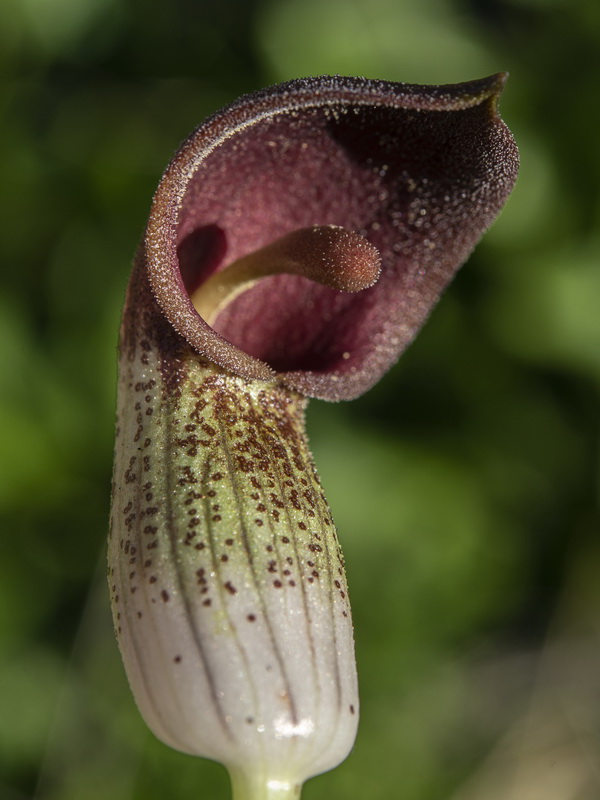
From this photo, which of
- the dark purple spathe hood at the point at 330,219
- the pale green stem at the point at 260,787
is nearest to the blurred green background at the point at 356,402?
the dark purple spathe hood at the point at 330,219

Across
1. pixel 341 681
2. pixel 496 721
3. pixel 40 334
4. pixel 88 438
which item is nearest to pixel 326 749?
pixel 341 681

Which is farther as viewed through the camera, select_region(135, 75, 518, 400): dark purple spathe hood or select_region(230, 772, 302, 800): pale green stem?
select_region(135, 75, 518, 400): dark purple spathe hood

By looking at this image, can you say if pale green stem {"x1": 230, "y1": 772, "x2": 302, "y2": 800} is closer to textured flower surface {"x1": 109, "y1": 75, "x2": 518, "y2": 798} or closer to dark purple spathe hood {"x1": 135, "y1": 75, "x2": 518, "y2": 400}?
textured flower surface {"x1": 109, "y1": 75, "x2": 518, "y2": 798}

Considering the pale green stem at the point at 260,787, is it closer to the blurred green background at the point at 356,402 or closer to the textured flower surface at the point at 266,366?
the textured flower surface at the point at 266,366

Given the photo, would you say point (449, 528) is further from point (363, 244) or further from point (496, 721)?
point (363, 244)

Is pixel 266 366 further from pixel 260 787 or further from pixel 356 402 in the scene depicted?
pixel 356 402


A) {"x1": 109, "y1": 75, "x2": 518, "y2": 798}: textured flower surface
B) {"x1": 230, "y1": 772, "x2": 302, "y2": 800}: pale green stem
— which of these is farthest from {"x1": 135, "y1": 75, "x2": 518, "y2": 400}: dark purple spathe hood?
{"x1": 230, "y1": 772, "x2": 302, "y2": 800}: pale green stem
